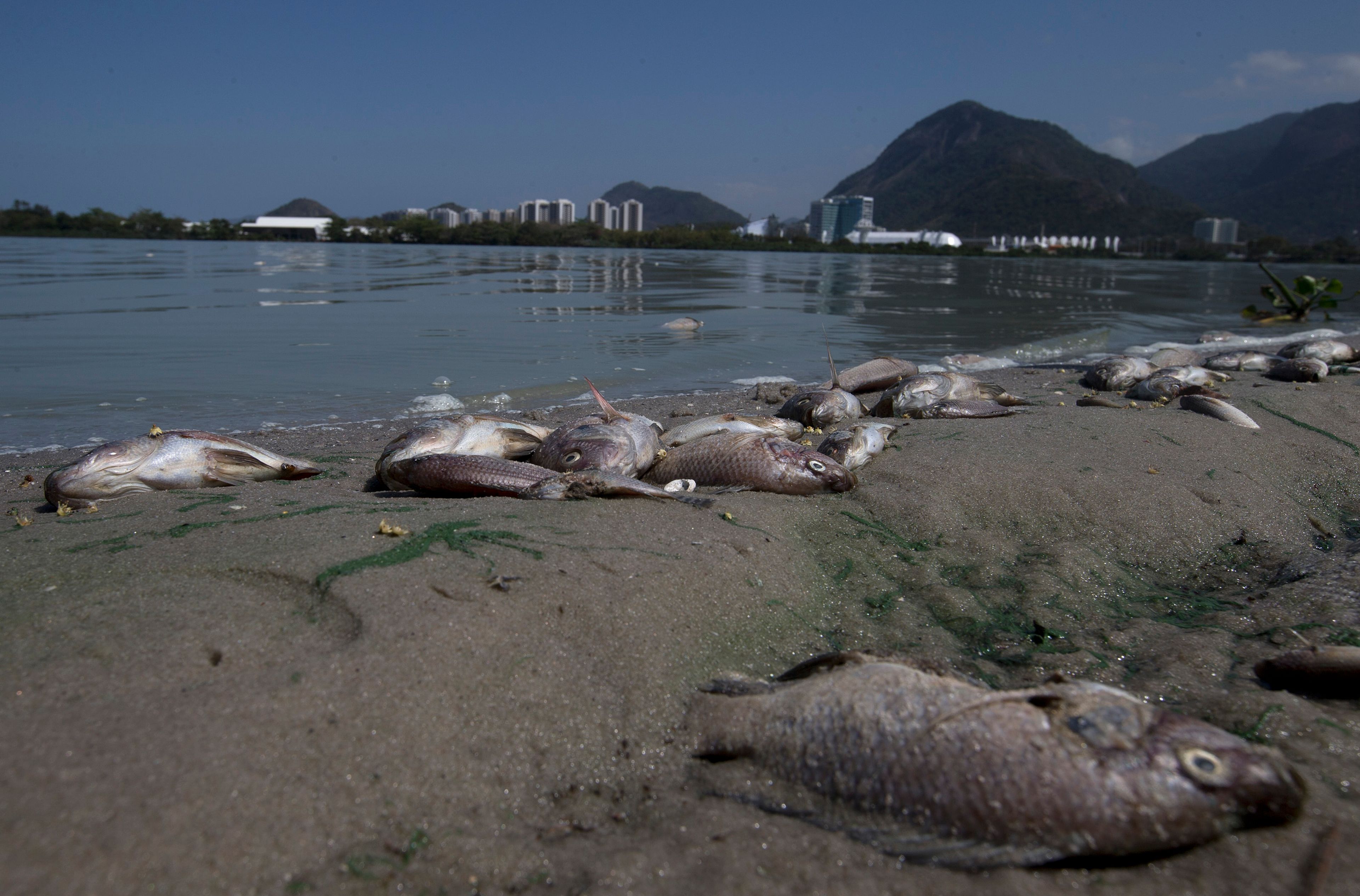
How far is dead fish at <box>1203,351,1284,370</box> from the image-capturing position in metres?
9.45

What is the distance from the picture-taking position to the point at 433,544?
3047 mm

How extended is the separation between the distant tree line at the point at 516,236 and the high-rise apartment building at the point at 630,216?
1118 inches

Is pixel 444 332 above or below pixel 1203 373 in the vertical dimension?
above

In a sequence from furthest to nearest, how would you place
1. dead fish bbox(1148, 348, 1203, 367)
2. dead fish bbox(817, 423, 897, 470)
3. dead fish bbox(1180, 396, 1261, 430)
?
1. dead fish bbox(1148, 348, 1203, 367)
2. dead fish bbox(1180, 396, 1261, 430)
3. dead fish bbox(817, 423, 897, 470)

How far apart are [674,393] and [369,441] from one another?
3.69 meters

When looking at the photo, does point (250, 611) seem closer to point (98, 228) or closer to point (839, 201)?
point (98, 228)

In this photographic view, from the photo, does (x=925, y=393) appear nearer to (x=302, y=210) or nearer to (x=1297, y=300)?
(x=1297, y=300)

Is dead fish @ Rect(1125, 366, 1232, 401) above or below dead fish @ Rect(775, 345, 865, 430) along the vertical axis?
above

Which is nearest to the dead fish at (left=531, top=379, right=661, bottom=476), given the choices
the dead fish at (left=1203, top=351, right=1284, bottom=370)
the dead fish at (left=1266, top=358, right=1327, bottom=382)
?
the dead fish at (left=1266, top=358, right=1327, bottom=382)

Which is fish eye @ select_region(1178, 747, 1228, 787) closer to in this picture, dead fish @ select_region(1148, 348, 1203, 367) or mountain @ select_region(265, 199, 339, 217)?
dead fish @ select_region(1148, 348, 1203, 367)

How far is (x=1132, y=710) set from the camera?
1.89 m

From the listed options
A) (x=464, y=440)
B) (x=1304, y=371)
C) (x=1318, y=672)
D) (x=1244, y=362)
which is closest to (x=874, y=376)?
(x=1304, y=371)

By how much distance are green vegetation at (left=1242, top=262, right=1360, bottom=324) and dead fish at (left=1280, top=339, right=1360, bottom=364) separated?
8.11m

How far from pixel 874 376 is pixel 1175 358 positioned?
15.0 feet
